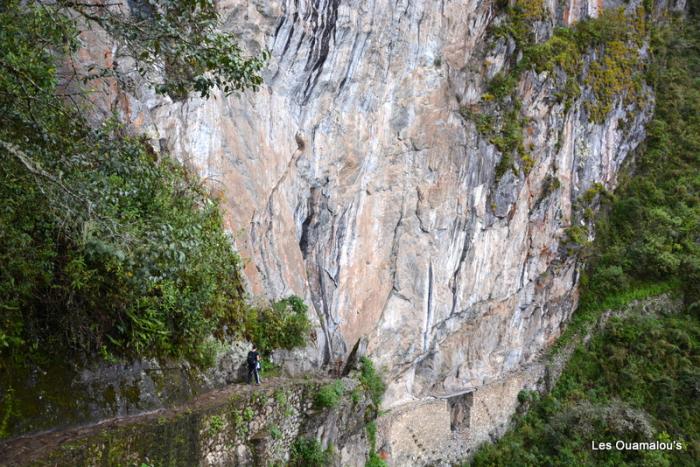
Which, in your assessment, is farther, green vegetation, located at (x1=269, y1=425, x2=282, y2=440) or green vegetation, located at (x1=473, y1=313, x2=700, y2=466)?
green vegetation, located at (x1=473, y1=313, x2=700, y2=466)

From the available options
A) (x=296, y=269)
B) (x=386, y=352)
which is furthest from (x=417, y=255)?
(x=296, y=269)

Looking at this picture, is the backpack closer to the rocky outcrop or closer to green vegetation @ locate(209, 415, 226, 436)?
the rocky outcrop

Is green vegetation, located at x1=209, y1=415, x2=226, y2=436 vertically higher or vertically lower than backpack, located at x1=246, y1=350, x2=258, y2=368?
lower

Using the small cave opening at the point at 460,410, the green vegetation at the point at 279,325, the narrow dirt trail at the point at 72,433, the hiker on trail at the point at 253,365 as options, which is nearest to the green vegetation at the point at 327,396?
the green vegetation at the point at 279,325

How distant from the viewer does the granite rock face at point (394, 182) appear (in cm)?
916

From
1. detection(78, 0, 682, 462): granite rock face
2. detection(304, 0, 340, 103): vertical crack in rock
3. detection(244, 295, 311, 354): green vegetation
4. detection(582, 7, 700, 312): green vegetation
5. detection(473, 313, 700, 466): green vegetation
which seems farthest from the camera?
detection(582, 7, 700, 312): green vegetation

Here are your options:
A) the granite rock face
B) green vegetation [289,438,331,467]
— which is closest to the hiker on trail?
green vegetation [289,438,331,467]

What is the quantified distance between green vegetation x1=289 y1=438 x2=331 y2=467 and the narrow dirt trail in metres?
1.59

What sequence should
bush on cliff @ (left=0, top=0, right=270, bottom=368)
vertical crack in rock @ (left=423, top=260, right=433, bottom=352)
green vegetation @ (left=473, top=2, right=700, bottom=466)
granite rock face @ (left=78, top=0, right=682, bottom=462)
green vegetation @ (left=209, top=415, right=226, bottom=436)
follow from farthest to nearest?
green vegetation @ (left=473, top=2, right=700, bottom=466), vertical crack in rock @ (left=423, top=260, right=433, bottom=352), granite rock face @ (left=78, top=0, right=682, bottom=462), green vegetation @ (left=209, top=415, right=226, bottom=436), bush on cliff @ (left=0, top=0, right=270, bottom=368)

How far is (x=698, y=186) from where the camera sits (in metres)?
19.8

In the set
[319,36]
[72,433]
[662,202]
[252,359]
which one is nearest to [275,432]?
[252,359]

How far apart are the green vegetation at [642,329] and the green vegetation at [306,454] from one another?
783 cm

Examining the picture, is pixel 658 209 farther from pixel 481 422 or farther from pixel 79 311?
pixel 79 311

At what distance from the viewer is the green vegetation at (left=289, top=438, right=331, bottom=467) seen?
783 cm
